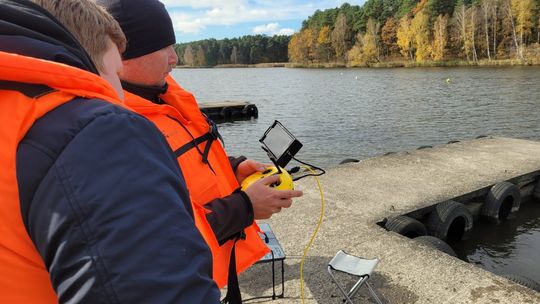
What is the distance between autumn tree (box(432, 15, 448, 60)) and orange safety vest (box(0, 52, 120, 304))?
76.4 meters

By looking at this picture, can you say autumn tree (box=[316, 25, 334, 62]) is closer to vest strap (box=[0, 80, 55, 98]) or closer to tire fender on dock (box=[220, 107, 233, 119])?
tire fender on dock (box=[220, 107, 233, 119])

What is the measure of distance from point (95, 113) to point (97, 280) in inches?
13.4

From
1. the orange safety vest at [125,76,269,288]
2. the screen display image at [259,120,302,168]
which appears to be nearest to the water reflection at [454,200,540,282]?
the screen display image at [259,120,302,168]

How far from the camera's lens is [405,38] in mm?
77938

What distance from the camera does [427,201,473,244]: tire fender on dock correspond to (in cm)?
688

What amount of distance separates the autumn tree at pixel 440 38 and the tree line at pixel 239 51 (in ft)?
251

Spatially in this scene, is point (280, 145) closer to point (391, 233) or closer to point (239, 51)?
point (391, 233)

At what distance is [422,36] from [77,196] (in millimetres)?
81062

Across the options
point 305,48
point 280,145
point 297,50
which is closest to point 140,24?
point 280,145

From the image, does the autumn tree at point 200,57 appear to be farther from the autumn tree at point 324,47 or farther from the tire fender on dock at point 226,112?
the tire fender on dock at point 226,112

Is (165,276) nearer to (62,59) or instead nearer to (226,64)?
(62,59)

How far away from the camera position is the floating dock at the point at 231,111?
27531 mm

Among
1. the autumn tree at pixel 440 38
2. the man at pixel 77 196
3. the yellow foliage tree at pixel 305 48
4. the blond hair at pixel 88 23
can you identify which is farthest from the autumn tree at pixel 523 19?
the man at pixel 77 196

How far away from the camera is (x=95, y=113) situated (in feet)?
2.85
